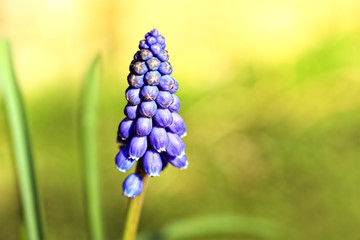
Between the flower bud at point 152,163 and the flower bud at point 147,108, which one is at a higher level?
the flower bud at point 147,108

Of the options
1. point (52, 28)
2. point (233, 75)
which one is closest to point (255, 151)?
point (233, 75)

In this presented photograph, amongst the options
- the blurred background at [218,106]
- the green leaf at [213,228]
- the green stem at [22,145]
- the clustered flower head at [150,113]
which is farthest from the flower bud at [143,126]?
the blurred background at [218,106]

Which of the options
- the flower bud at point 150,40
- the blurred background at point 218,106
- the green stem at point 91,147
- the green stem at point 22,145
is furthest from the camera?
the blurred background at point 218,106

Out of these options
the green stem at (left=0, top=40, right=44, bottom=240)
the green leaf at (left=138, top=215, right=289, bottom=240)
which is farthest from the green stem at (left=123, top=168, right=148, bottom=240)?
the green leaf at (left=138, top=215, right=289, bottom=240)

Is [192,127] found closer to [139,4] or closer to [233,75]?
[233,75]

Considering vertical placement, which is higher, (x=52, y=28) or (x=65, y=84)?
(x=52, y=28)

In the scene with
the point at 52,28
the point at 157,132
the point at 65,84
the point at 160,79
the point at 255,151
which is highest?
the point at 52,28

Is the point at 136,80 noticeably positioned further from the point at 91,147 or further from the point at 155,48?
the point at 91,147

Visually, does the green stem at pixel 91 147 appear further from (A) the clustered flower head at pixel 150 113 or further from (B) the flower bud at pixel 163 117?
(B) the flower bud at pixel 163 117
